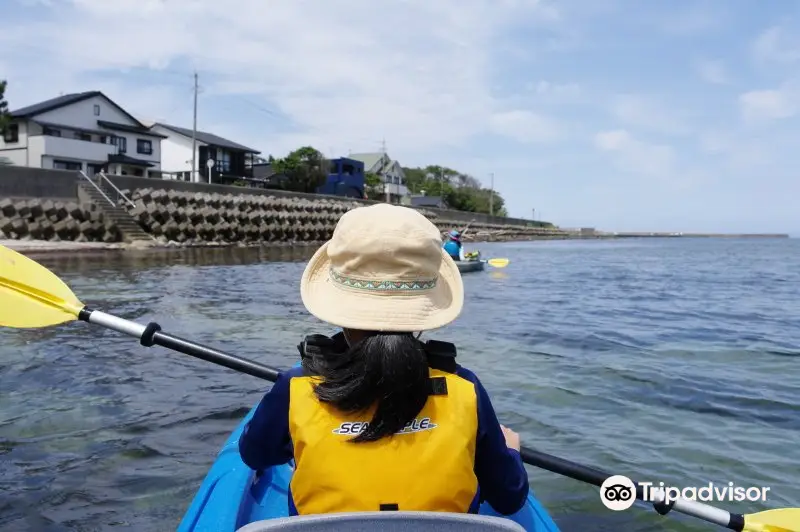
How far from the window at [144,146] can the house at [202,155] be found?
3418mm

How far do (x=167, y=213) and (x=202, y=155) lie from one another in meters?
20.2

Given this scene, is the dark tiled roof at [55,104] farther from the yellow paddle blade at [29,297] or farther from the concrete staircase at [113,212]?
the yellow paddle blade at [29,297]

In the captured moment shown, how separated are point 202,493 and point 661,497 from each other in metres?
1.98

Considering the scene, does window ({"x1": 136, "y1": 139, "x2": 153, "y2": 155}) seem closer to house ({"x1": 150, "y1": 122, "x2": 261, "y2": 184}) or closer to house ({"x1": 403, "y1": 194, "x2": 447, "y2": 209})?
house ({"x1": 150, "y1": 122, "x2": 261, "y2": 184})

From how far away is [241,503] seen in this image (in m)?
2.50

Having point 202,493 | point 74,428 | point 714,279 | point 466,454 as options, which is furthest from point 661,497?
point 714,279

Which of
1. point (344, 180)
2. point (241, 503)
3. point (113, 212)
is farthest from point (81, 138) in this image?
point (241, 503)

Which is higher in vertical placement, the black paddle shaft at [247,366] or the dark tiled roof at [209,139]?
the dark tiled roof at [209,139]

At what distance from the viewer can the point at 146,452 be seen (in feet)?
14.3

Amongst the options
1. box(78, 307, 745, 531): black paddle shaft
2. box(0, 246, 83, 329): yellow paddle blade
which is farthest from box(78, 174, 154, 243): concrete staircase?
box(78, 307, 745, 531): black paddle shaft

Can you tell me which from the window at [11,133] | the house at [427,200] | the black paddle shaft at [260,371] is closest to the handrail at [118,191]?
the window at [11,133]

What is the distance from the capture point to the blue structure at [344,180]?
53.0 metres

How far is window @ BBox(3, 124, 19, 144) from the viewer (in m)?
33.2

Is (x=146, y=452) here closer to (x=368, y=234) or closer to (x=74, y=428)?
(x=74, y=428)
